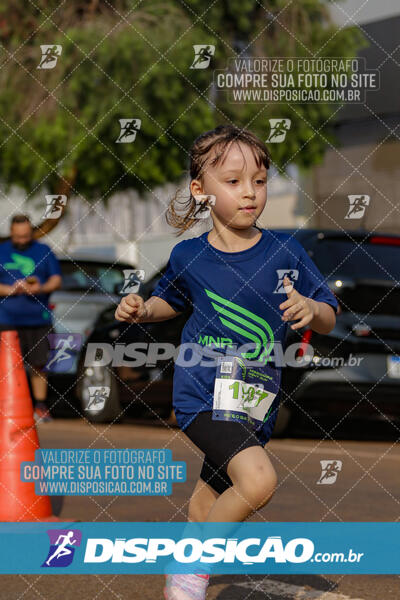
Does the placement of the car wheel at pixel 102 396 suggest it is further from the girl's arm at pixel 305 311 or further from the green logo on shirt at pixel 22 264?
the girl's arm at pixel 305 311

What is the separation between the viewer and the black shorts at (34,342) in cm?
1039

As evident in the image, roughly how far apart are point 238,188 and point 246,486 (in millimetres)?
1012

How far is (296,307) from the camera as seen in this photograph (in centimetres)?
349

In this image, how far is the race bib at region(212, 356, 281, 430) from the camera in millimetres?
3785

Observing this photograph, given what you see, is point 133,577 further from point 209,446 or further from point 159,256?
point 159,256

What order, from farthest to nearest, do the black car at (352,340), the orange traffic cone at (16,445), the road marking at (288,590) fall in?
1. the black car at (352,340)
2. the orange traffic cone at (16,445)
3. the road marking at (288,590)

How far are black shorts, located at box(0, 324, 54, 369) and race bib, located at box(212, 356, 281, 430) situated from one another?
671cm

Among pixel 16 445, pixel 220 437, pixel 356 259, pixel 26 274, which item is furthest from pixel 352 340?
pixel 220 437

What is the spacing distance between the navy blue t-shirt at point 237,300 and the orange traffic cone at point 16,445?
2.18m

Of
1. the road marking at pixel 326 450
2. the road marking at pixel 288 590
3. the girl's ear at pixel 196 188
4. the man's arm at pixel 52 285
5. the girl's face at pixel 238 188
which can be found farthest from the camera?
the man's arm at pixel 52 285

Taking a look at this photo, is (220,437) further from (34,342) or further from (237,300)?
(34,342)

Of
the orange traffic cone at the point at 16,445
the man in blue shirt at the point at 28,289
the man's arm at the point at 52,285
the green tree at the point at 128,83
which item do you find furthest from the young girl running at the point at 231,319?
the green tree at the point at 128,83

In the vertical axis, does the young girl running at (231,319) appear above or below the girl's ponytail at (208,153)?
below

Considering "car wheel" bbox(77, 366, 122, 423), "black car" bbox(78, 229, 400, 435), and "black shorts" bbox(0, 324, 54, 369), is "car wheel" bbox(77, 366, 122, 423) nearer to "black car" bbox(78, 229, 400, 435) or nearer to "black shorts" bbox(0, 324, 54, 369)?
"black shorts" bbox(0, 324, 54, 369)
